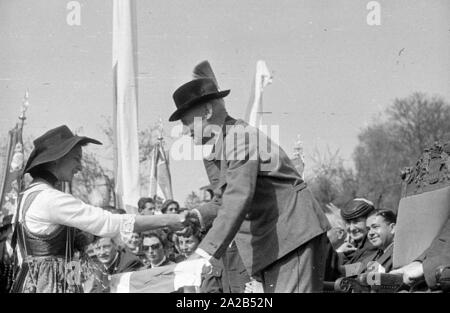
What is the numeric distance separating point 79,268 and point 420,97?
1889cm

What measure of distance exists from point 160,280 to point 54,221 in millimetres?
679

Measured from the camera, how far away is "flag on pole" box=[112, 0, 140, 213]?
8.57 m

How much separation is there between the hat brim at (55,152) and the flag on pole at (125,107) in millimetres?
3473

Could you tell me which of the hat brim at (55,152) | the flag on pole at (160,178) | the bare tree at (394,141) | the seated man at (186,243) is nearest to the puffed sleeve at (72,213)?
the hat brim at (55,152)

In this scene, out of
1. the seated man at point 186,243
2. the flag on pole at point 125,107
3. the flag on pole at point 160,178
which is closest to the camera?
the seated man at point 186,243

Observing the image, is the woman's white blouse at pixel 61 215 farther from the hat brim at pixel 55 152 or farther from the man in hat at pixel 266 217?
the man in hat at pixel 266 217

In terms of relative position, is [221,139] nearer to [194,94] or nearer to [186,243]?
[194,94]

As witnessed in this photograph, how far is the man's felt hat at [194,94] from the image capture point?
190 inches

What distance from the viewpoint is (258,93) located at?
9.80 meters

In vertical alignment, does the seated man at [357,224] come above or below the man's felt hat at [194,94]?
below

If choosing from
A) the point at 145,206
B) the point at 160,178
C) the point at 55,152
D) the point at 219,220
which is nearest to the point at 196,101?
the point at 219,220

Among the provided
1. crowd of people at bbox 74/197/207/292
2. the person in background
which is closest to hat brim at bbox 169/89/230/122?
crowd of people at bbox 74/197/207/292

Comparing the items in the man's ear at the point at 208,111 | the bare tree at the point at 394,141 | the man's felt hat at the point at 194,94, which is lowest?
the bare tree at the point at 394,141

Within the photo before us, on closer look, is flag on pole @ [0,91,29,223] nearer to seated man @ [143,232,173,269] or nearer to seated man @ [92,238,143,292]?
seated man @ [92,238,143,292]
